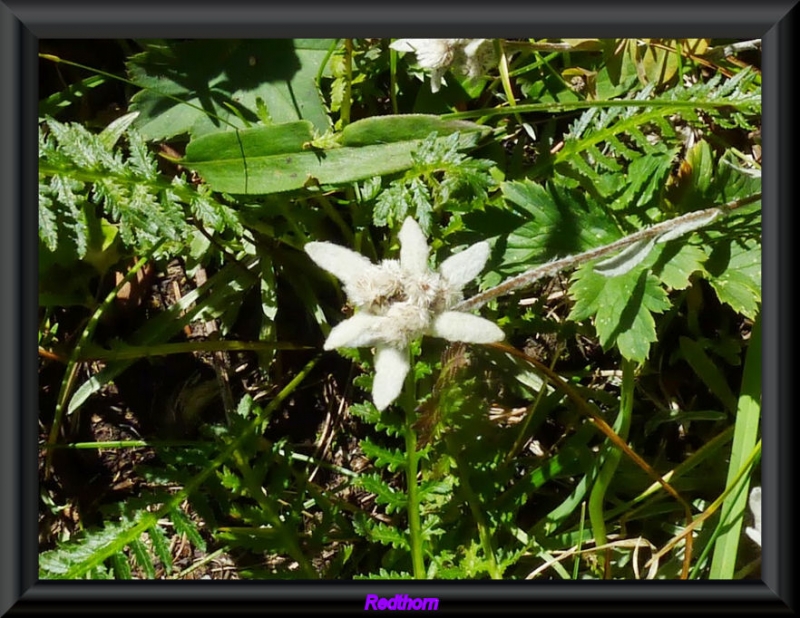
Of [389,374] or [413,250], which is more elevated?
[413,250]

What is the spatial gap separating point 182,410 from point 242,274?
60 cm

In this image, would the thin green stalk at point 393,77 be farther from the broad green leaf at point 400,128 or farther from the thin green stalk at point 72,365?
the thin green stalk at point 72,365

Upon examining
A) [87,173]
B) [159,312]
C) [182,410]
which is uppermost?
[87,173]

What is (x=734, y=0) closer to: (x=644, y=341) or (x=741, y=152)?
(x=644, y=341)

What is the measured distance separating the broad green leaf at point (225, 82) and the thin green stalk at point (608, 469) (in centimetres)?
140

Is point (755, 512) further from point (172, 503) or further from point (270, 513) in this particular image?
point (172, 503)

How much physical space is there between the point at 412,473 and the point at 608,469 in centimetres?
70

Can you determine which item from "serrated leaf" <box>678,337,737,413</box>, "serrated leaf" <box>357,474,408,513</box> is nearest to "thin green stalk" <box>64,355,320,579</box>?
"serrated leaf" <box>357,474,408,513</box>

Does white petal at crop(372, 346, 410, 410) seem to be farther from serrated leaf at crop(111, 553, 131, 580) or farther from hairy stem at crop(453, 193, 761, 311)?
serrated leaf at crop(111, 553, 131, 580)

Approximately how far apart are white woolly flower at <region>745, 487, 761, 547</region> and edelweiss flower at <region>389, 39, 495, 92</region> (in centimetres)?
163

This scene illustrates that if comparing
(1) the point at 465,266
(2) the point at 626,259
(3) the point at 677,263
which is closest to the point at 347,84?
(1) the point at 465,266

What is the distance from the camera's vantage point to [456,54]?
2.34 m
